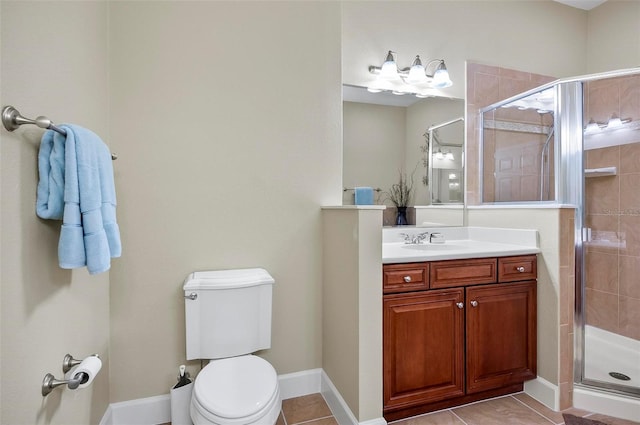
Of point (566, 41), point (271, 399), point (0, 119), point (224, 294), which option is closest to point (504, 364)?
point (271, 399)

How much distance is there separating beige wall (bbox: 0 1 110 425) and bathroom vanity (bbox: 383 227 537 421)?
4.47ft

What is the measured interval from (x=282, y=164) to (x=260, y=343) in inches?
41.7

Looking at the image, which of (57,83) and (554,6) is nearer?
(57,83)

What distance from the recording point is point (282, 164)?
6.37 ft

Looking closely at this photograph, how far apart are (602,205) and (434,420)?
1.74 m

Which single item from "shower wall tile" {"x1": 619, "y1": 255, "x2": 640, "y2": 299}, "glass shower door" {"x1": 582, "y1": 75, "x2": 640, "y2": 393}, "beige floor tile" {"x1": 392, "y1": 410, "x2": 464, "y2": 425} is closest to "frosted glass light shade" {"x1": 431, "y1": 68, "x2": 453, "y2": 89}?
"glass shower door" {"x1": 582, "y1": 75, "x2": 640, "y2": 393}

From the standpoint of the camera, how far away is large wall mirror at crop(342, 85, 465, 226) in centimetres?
215

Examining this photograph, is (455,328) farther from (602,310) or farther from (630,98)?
(630,98)

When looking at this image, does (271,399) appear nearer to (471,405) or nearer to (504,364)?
(471,405)

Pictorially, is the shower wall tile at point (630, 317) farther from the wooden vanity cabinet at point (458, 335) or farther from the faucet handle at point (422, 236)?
the faucet handle at point (422, 236)

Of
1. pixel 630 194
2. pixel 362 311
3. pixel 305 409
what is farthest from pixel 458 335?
pixel 630 194

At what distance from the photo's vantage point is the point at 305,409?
1.85m

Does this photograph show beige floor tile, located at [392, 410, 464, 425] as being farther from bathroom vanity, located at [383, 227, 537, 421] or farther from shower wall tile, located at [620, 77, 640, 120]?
shower wall tile, located at [620, 77, 640, 120]

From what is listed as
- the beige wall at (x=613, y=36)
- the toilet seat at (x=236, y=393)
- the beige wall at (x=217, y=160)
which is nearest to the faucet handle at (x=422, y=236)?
the beige wall at (x=217, y=160)
